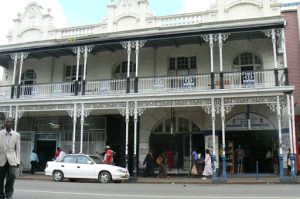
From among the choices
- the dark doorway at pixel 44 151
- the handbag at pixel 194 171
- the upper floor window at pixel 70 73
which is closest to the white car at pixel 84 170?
the handbag at pixel 194 171

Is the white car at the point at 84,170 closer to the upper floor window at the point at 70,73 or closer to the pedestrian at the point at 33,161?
the pedestrian at the point at 33,161

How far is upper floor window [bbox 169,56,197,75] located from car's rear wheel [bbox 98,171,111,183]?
340 inches

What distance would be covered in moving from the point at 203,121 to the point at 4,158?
52.5ft

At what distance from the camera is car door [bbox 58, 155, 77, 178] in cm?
1825

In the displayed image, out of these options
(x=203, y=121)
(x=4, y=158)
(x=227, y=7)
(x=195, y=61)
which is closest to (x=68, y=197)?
(x=4, y=158)

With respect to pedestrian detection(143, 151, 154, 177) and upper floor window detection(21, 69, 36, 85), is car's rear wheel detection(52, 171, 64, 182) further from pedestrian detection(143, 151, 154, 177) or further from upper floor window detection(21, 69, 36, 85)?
upper floor window detection(21, 69, 36, 85)

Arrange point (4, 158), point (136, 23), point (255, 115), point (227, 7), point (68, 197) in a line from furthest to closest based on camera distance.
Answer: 1. point (136, 23)
2. point (227, 7)
3. point (255, 115)
4. point (68, 197)
5. point (4, 158)

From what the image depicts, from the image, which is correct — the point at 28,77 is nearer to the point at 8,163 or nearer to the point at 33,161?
the point at 33,161

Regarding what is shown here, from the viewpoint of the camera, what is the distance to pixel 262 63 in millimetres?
22266

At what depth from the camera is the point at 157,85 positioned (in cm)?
2216

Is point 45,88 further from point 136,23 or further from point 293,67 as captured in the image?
point 293,67

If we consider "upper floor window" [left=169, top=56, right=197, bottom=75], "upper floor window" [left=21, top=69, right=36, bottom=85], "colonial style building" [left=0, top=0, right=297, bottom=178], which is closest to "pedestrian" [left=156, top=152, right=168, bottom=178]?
"colonial style building" [left=0, top=0, right=297, bottom=178]

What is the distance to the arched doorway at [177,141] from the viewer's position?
22641mm

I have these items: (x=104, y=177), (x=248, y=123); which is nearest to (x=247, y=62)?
(x=248, y=123)
